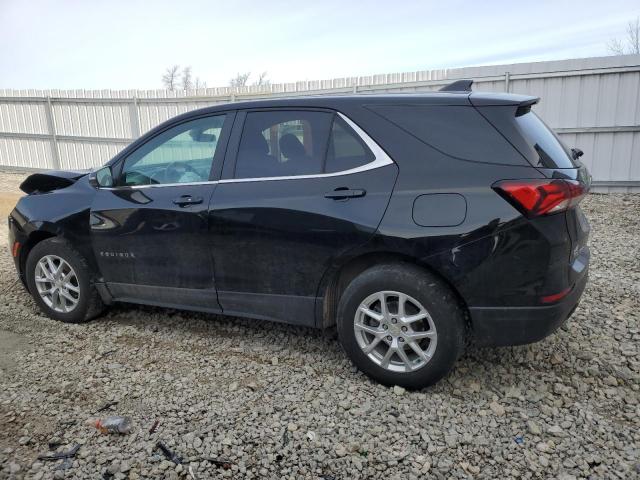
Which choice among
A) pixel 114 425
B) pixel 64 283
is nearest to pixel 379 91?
pixel 64 283

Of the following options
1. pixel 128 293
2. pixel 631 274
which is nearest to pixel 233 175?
pixel 128 293

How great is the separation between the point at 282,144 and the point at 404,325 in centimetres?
145

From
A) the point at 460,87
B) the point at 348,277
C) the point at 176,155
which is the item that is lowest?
the point at 348,277

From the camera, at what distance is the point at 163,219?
367cm

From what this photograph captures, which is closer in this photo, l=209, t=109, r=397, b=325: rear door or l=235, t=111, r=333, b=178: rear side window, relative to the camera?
Answer: l=209, t=109, r=397, b=325: rear door

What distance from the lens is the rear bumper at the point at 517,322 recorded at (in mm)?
2764

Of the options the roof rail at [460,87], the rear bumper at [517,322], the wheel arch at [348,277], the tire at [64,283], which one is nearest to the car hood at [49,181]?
the tire at [64,283]

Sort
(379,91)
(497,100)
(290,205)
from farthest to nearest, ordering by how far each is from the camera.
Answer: (379,91)
(290,205)
(497,100)

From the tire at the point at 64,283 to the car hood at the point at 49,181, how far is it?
47cm

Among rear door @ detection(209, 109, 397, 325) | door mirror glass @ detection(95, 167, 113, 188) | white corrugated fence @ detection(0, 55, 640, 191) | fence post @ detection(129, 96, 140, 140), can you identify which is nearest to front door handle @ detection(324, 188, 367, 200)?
rear door @ detection(209, 109, 397, 325)

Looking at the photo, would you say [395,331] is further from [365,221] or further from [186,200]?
[186,200]

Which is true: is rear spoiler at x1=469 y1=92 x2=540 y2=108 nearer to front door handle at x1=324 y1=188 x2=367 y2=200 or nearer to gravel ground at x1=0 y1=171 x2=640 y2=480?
front door handle at x1=324 y1=188 x2=367 y2=200

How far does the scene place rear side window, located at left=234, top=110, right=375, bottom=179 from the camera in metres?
3.16

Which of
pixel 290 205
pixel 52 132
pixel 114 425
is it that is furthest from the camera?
pixel 52 132
